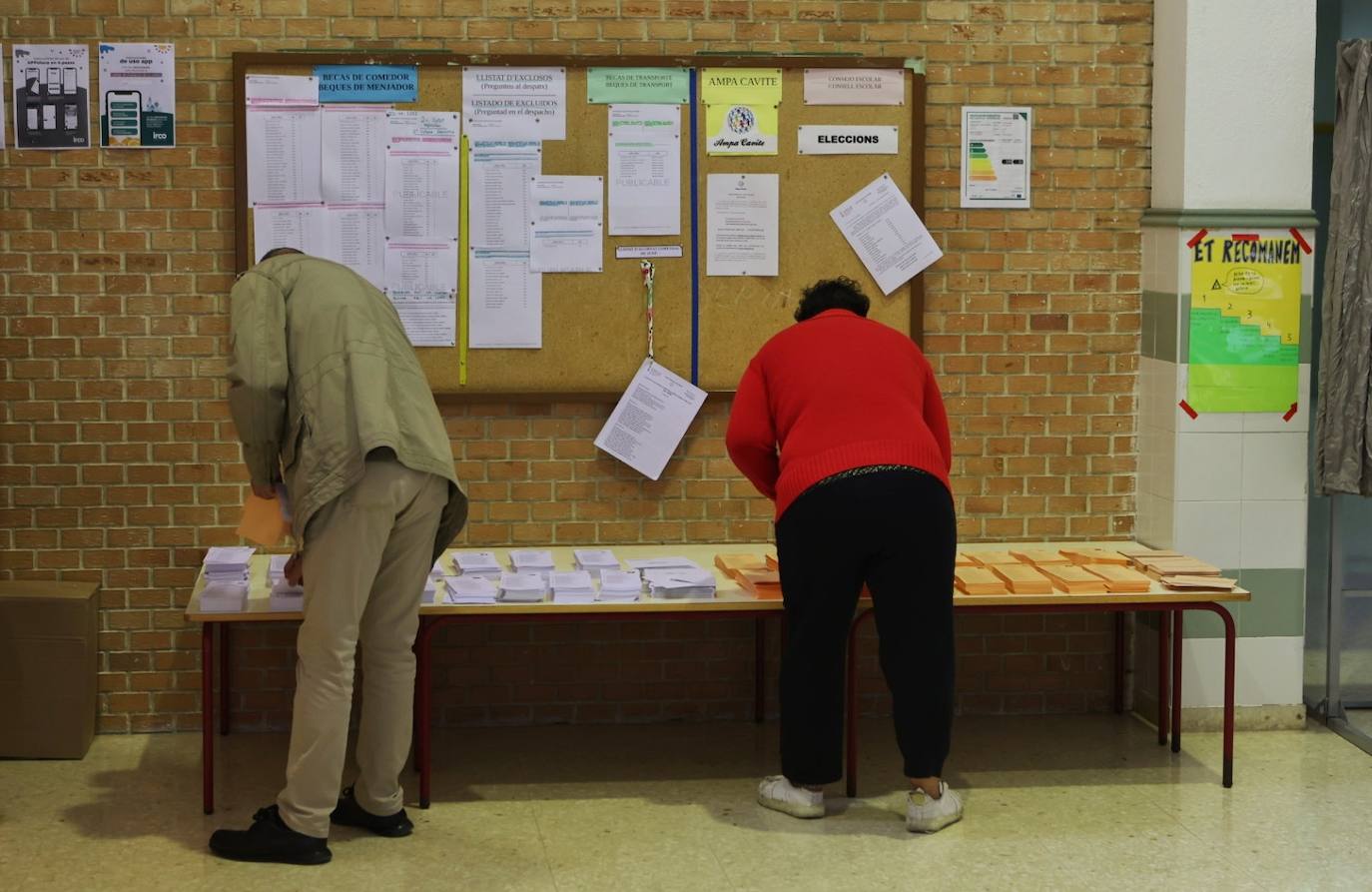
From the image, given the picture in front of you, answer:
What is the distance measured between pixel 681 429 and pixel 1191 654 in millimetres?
1881

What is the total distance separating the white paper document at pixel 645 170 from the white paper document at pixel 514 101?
0.62ft

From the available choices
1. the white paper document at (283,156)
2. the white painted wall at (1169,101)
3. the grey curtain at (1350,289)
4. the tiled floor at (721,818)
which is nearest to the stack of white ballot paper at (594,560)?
the tiled floor at (721,818)

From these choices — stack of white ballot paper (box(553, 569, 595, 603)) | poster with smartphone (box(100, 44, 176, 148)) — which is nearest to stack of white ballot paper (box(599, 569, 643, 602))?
stack of white ballot paper (box(553, 569, 595, 603))

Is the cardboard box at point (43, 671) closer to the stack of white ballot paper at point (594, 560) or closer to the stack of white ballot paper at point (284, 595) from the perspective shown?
the stack of white ballot paper at point (284, 595)

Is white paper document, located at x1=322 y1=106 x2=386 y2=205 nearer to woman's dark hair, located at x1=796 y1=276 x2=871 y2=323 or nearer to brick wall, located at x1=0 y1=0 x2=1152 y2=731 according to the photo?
brick wall, located at x1=0 y1=0 x2=1152 y2=731

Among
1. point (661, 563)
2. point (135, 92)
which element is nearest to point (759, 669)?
point (661, 563)

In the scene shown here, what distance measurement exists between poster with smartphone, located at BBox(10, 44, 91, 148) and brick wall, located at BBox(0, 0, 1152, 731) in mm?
50

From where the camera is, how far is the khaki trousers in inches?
189

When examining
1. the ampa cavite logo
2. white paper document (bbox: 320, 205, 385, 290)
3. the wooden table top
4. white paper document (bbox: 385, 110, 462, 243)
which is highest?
the ampa cavite logo

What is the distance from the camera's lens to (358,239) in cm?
595

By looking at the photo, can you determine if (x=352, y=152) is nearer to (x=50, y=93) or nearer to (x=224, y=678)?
(x=50, y=93)

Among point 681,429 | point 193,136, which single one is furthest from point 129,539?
point 681,429

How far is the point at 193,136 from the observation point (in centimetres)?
589

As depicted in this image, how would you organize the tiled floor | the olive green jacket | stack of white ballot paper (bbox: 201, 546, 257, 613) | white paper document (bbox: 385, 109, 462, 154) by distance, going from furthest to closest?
1. white paper document (bbox: 385, 109, 462, 154)
2. stack of white ballot paper (bbox: 201, 546, 257, 613)
3. the tiled floor
4. the olive green jacket
